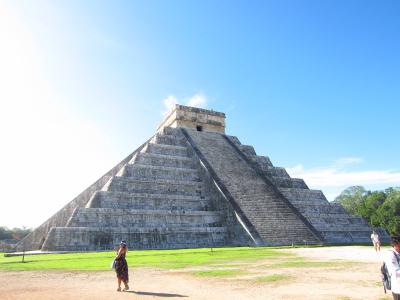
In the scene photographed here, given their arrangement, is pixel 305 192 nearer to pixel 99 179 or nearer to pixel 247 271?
pixel 99 179

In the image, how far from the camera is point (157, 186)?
20984 millimetres

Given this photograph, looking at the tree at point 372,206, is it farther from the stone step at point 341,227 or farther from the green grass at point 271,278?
the green grass at point 271,278

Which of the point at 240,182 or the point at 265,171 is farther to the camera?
the point at 265,171

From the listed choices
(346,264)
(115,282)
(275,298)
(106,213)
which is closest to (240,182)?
(106,213)

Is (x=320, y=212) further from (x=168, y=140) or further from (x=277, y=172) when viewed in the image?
(x=168, y=140)

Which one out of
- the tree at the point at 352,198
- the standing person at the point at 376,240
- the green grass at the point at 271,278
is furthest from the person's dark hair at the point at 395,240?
the tree at the point at 352,198

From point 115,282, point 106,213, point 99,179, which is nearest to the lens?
point 115,282

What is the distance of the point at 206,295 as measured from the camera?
612 centimetres

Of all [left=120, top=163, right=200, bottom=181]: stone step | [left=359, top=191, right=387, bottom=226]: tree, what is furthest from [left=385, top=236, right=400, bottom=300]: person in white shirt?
[left=359, top=191, right=387, bottom=226]: tree

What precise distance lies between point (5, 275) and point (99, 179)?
1820 cm

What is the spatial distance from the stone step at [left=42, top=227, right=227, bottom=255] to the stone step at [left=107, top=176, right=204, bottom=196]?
3.20 m

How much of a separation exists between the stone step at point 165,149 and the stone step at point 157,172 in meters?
2.29

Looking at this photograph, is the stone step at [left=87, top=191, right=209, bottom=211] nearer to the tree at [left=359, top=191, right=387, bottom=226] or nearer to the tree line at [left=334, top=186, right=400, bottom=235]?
the tree line at [left=334, top=186, right=400, bottom=235]

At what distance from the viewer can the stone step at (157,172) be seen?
831 inches
